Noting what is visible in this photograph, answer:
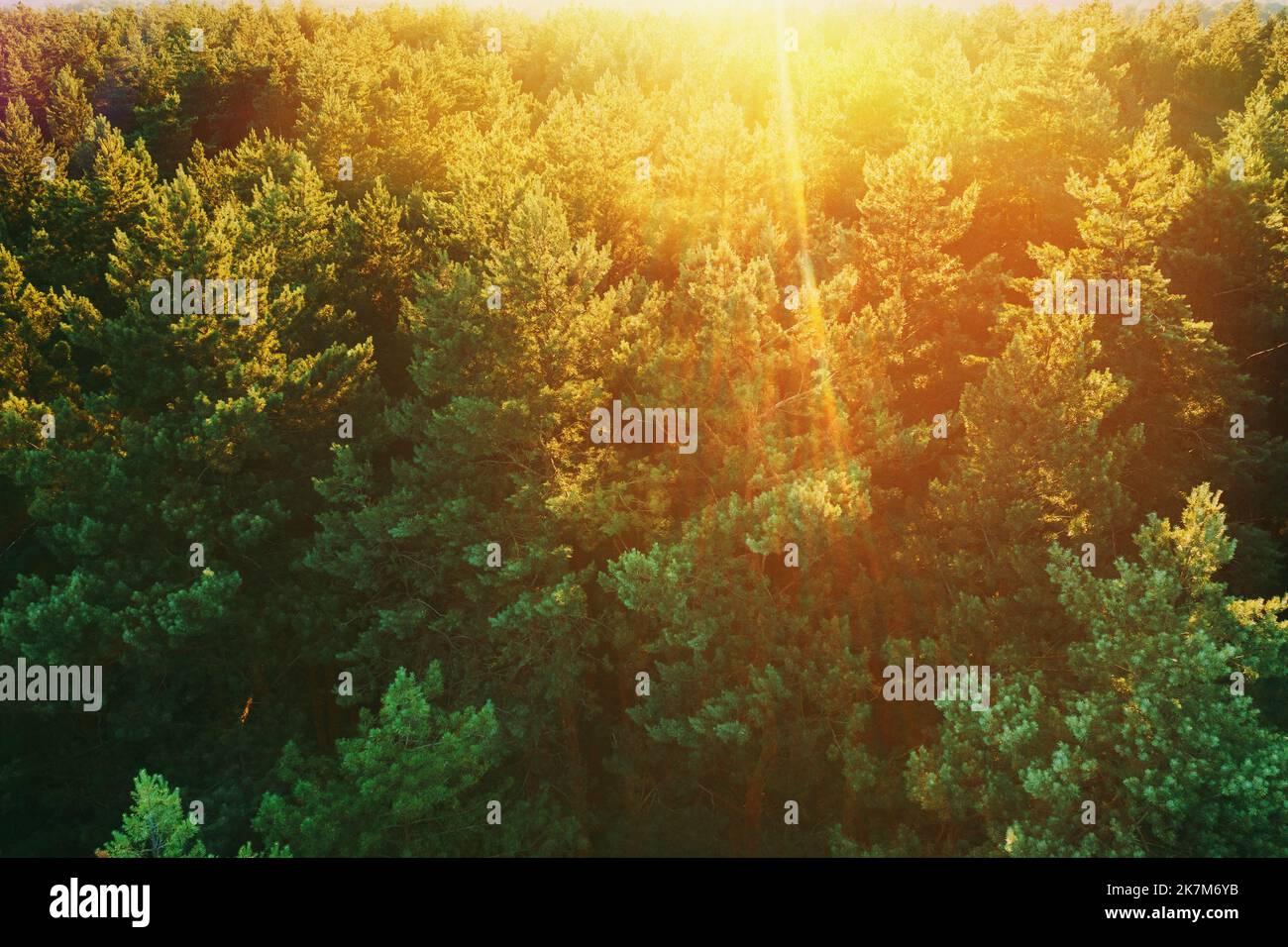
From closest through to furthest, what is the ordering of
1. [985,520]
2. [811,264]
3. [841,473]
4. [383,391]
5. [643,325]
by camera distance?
1. [841,473]
2. [985,520]
3. [643,325]
4. [811,264]
5. [383,391]

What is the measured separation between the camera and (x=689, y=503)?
1984 centimetres

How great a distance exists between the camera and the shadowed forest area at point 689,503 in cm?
1569

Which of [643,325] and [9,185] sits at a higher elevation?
[9,185]

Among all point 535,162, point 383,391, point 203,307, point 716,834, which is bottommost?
point 716,834

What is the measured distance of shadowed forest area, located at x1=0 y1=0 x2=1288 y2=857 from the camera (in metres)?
15.7

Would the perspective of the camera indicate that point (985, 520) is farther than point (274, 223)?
No

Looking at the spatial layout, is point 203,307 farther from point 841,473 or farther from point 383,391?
point 841,473

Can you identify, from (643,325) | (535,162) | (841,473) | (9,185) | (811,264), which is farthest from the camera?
(9,185)

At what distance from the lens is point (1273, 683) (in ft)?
57.6

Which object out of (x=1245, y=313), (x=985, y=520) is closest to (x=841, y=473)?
(x=985, y=520)

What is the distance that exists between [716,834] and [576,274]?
606 inches

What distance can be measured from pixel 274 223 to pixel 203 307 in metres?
5.65

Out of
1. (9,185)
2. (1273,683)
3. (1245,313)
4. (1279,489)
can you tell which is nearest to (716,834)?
(1273,683)

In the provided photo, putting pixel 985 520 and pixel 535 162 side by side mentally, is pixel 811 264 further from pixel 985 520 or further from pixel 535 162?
pixel 535 162
